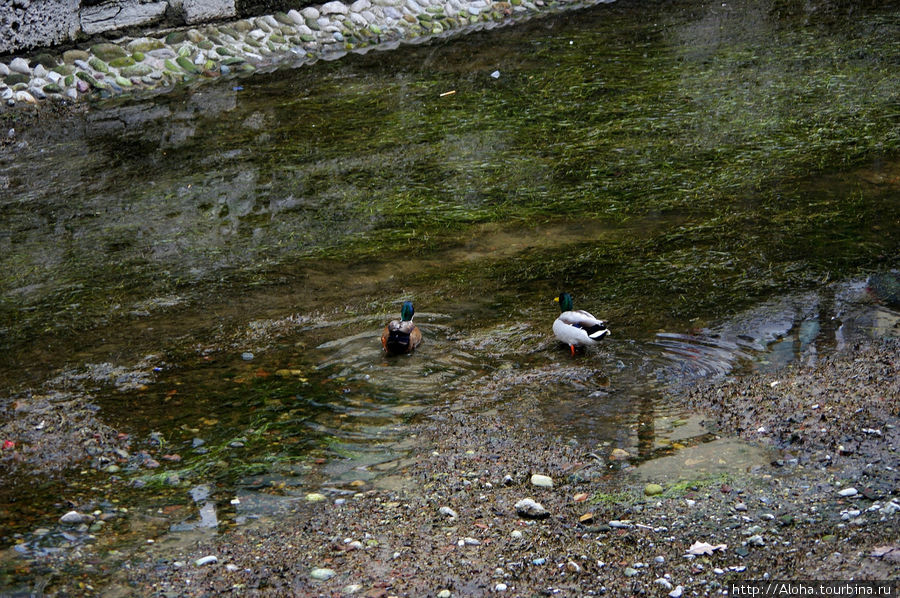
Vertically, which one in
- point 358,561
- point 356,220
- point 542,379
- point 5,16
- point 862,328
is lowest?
point 358,561

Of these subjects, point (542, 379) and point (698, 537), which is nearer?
point (698, 537)

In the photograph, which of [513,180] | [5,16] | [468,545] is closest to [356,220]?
[513,180]

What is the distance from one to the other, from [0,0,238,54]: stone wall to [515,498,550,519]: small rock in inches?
456

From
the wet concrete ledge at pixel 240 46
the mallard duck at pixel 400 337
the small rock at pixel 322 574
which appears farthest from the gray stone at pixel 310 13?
the small rock at pixel 322 574

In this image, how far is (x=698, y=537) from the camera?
14.2 ft

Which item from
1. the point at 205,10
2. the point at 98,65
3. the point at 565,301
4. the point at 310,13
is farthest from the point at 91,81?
the point at 565,301

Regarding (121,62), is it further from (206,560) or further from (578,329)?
(206,560)

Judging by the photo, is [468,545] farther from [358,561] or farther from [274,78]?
[274,78]

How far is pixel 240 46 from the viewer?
14242mm

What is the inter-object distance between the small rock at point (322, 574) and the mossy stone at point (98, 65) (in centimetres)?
1089

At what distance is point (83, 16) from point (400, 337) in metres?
9.83

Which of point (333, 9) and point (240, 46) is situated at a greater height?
point (333, 9)

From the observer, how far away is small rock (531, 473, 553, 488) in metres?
4.92

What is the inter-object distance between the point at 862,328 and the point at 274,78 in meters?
A: 9.74
